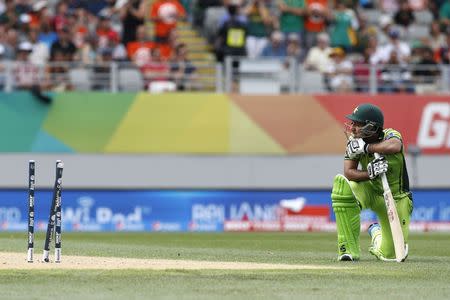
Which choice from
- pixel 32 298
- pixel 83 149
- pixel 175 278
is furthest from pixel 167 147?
pixel 32 298

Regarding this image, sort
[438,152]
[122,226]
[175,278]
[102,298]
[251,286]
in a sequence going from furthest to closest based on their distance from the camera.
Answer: [438,152], [122,226], [175,278], [251,286], [102,298]

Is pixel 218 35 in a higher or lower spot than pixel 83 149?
higher

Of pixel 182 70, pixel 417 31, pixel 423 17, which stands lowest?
pixel 182 70

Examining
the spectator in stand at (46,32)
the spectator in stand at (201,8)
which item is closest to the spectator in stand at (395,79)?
the spectator in stand at (201,8)

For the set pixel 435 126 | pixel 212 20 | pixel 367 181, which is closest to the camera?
pixel 367 181

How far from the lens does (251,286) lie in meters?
10.8

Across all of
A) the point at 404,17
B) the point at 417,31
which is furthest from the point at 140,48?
the point at 417,31

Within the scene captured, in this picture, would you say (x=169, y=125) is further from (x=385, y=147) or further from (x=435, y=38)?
(x=385, y=147)

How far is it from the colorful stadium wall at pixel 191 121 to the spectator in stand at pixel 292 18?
1.65 meters

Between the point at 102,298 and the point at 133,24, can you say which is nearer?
the point at 102,298

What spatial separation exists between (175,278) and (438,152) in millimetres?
17209

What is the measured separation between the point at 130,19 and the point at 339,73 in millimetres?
4443

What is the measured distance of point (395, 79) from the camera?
91.4 feet

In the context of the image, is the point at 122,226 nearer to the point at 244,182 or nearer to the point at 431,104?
the point at 244,182
